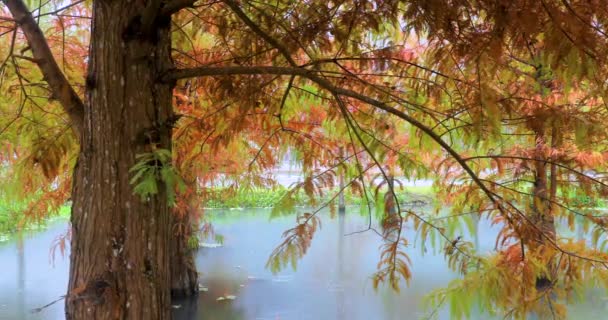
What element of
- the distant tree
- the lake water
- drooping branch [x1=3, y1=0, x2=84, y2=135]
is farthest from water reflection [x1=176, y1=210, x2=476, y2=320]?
drooping branch [x1=3, y1=0, x2=84, y2=135]

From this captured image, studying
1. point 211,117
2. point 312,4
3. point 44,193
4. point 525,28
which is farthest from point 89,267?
point 44,193

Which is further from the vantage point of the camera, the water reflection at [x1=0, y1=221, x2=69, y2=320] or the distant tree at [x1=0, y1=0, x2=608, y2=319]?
the water reflection at [x1=0, y1=221, x2=69, y2=320]

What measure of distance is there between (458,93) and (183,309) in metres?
3.68

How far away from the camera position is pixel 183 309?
457cm

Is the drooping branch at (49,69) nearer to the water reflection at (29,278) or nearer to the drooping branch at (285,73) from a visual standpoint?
the drooping branch at (285,73)

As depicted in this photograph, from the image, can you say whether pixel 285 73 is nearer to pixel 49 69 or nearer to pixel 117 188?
pixel 117 188

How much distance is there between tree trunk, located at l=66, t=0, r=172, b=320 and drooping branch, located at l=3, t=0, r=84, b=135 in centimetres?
12

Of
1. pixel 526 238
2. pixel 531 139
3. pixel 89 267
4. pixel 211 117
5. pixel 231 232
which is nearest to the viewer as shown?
pixel 89 267

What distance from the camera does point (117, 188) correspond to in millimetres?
1213

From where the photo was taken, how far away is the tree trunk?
1192 millimetres

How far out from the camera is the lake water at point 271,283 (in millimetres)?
4527

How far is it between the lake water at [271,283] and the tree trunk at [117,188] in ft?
8.93

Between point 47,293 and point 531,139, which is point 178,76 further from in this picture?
point 47,293

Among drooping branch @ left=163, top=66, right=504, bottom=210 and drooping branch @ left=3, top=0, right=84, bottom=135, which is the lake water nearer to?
drooping branch @ left=163, top=66, right=504, bottom=210
